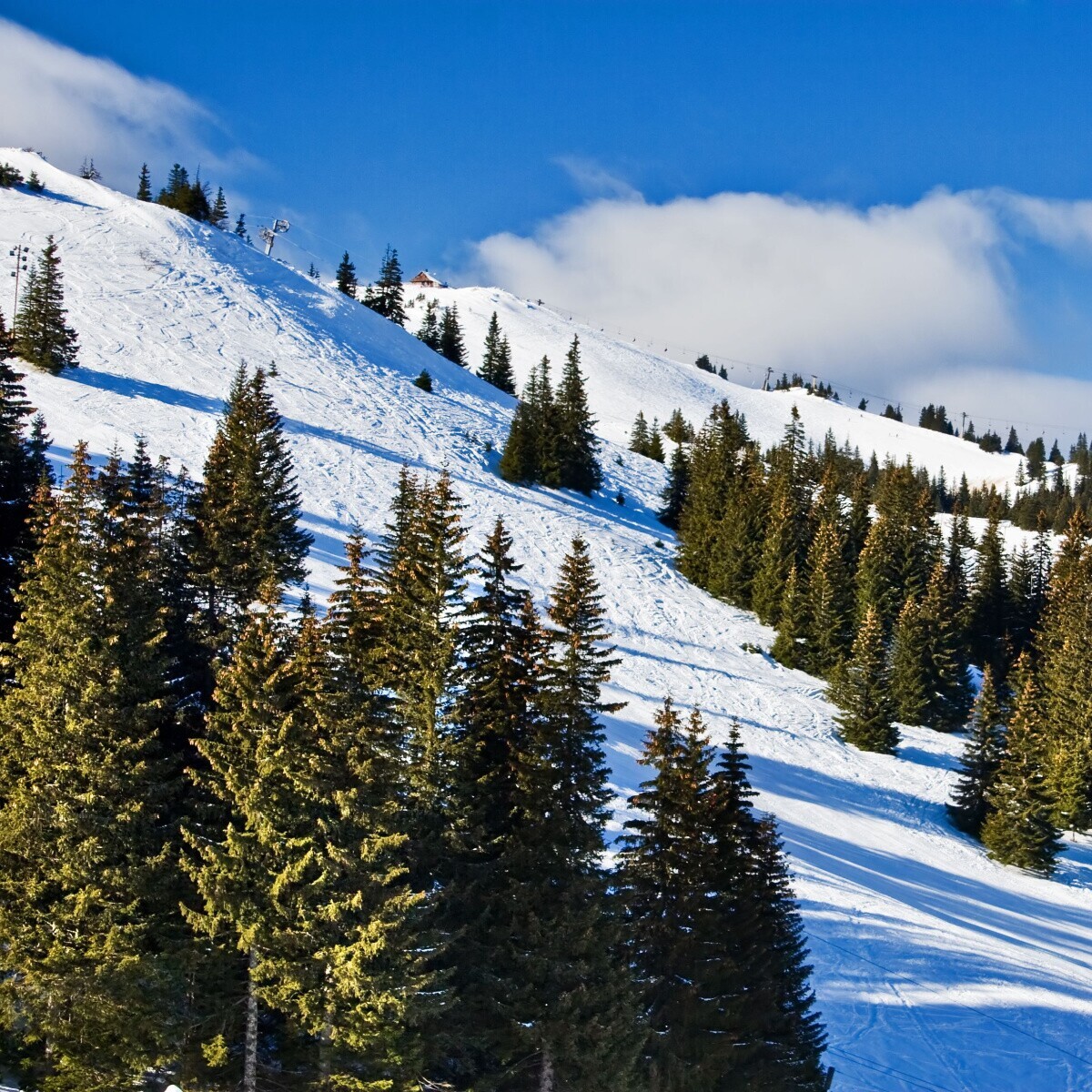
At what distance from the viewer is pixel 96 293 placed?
71.1 meters

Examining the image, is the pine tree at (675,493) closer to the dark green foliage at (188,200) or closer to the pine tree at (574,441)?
the pine tree at (574,441)

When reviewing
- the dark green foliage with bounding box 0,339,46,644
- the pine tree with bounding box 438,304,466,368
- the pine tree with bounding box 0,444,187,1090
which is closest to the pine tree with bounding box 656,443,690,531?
the pine tree with bounding box 438,304,466,368

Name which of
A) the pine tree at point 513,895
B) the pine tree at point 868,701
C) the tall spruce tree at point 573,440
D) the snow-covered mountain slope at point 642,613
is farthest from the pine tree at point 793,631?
the pine tree at point 513,895

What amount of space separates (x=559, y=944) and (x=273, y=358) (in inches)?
2564

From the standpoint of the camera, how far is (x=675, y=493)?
247 feet

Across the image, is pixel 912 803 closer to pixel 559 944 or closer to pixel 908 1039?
pixel 908 1039

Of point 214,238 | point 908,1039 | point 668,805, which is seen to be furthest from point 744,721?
point 214,238

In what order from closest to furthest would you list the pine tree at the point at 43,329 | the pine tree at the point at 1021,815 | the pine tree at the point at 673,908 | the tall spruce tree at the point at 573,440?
1. the pine tree at the point at 673,908
2. the pine tree at the point at 1021,815
3. the pine tree at the point at 43,329
4. the tall spruce tree at the point at 573,440

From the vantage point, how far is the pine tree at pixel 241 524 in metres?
22.2

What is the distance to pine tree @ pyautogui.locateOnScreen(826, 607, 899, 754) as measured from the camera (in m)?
43.9

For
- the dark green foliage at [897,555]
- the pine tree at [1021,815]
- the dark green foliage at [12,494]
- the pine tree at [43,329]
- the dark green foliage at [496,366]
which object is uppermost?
the dark green foliage at [496,366]

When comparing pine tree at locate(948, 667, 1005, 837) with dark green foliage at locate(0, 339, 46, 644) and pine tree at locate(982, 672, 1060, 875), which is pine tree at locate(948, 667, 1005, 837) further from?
dark green foliage at locate(0, 339, 46, 644)

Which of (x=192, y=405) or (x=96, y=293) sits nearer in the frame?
(x=192, y=405)

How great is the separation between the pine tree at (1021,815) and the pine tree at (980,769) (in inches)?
21.8
